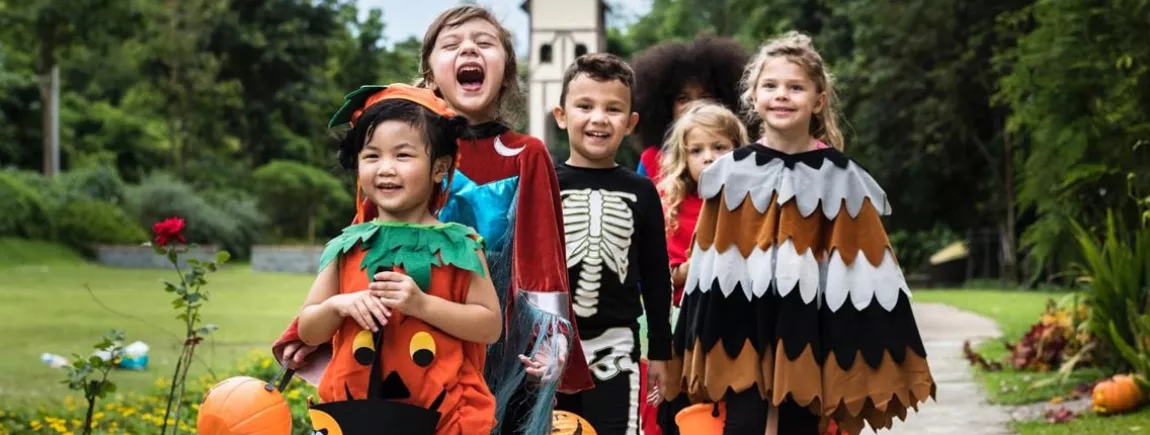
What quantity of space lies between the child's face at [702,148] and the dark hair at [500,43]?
5.31ft

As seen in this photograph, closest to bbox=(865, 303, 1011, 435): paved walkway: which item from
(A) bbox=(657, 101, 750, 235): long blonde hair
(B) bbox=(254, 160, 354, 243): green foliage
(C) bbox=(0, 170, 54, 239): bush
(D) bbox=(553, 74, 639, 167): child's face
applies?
(A) bbox=(657, 101, 750, 235): long blonde hair

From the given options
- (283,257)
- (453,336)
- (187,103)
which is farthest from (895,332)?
(187,103)

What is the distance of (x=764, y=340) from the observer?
4.64m

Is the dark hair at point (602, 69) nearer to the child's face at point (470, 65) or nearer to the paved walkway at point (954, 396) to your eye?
the child's face at point (470, 65)

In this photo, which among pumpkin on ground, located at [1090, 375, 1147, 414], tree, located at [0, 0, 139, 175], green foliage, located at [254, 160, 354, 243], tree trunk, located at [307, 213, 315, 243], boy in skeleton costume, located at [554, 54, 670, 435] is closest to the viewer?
boy in skeleton costume, located at [554, 54, 670, 435]

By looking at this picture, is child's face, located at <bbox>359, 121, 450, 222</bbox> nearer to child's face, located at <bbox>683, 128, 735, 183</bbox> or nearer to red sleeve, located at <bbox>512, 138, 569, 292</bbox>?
red sleeve, located at <bbox>512, 138, 569, 292</bbox>

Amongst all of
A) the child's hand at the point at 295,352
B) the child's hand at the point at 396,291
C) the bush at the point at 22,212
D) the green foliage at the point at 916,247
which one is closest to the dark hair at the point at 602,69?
the child's hand at the point at 295,352

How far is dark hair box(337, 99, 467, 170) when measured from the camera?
141 inches

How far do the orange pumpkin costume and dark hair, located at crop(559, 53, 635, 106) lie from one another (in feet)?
5.11

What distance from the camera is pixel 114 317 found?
15.7 metres

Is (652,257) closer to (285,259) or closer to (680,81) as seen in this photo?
(680,81)

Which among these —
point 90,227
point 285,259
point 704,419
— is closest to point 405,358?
point 704,419

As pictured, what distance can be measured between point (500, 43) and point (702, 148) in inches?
71.7

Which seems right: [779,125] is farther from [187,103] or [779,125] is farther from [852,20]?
[187,103]
